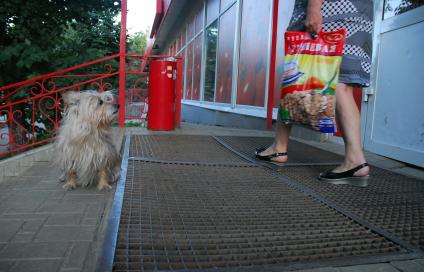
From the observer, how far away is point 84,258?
1722 mm

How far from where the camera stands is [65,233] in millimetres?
2037

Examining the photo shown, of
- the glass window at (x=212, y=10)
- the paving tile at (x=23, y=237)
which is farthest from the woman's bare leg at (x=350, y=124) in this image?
the glass window at (x=212, y=10)

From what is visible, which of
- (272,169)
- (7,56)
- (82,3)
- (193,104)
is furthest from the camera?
(193,104)

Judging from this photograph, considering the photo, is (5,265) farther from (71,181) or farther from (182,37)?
(182,37)

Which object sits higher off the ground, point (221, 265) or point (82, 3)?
point (82, 3)

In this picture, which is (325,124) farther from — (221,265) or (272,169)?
(221,265)

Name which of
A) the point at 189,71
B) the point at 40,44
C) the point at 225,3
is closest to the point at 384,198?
the point at 40,44

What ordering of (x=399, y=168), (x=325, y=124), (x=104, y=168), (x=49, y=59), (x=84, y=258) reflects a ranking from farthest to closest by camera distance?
(x=49, y=59), (x=399, y=168), (x=104, y=168), (x=325, y=124), (x=84, y=258)

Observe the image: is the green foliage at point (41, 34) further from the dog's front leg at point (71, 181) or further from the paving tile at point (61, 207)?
the paving tile at point (61, 207)

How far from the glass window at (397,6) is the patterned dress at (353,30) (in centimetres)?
110

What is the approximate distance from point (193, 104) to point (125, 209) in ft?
42.0

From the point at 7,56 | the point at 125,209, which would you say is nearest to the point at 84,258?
the point at 125,209

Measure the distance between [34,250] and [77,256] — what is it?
25 centimetres

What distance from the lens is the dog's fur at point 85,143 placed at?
3.03 m
